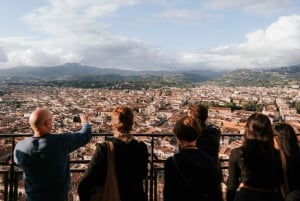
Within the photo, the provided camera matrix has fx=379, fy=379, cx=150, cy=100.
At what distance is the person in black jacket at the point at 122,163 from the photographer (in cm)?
292

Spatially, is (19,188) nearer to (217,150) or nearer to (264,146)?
(217,150)

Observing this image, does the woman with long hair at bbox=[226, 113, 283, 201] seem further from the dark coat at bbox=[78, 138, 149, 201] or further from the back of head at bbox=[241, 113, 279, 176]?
the dark coat at bbox=[78, 138, 149, 201]

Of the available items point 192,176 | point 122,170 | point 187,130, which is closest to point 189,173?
point 192,176

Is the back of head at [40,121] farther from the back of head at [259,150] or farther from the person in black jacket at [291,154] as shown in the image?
the person in black jacket at [291,154]

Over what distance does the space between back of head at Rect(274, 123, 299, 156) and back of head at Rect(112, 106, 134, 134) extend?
1.23 metres

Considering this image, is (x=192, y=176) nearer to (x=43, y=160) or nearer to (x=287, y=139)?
(x=287, y=139)

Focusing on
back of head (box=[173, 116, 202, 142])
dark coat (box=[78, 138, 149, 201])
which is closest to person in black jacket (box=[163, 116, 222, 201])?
back of head (box=[173, 116, 202, 142])

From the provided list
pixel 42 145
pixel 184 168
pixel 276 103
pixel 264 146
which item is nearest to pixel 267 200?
pixel 264 146

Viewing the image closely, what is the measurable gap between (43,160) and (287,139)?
200 cm

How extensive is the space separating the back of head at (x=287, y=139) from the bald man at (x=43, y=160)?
1.77 metres

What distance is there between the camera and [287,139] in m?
3.12

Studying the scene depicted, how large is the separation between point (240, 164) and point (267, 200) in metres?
0.34

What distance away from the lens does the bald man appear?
10.0ft

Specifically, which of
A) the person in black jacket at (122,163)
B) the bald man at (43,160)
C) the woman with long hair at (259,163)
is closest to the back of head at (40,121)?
the bald man at (43,160)
